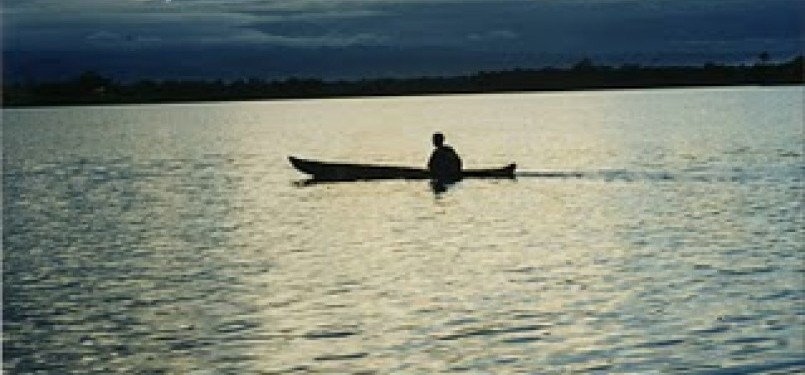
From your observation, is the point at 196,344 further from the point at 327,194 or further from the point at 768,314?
the point at 327,194

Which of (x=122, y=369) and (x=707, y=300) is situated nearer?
(x=122, y=369)

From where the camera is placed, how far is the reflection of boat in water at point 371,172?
4144cm

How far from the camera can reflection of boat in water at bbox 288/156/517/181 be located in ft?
136

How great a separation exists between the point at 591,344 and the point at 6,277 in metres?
11.3

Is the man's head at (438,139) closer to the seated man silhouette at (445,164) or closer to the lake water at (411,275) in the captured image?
the seated man silhouette at (445,164)

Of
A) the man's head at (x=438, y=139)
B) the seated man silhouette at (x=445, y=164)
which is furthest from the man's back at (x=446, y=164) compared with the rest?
the man's head at (x=438, y=139)

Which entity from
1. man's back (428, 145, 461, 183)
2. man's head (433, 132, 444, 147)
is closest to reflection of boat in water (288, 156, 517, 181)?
man's back (428, 145, 461, 183)

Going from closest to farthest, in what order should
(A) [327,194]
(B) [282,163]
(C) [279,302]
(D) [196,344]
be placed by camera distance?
1. (D) [196,344]
2. (C) [279,302]
3. (A) [327,194]
4. (B) [282,163]

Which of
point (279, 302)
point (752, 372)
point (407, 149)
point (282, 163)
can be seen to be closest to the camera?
point (752, 372)

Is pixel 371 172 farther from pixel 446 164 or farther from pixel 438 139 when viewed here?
pixel 438 139

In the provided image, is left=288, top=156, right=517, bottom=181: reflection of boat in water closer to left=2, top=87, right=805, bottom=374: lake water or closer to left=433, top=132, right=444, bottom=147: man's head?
left=2, top=87, right=805, bottom=374: lake water

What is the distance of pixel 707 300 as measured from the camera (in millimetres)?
19812

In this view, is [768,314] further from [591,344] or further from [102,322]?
[102,322]

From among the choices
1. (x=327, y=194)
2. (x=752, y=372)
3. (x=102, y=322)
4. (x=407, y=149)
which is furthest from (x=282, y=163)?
(x=752, y=372)
